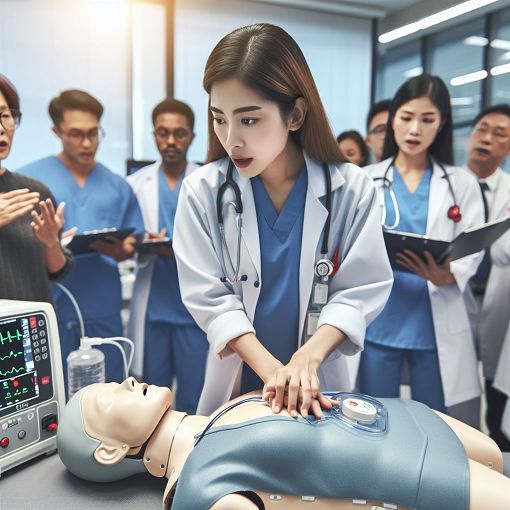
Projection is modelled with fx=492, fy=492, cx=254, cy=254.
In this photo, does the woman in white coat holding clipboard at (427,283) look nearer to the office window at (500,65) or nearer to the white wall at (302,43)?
the office window at (500,65)

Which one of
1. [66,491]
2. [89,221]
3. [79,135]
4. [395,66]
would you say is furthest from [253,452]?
[395,66]

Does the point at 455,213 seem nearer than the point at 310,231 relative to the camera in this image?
No

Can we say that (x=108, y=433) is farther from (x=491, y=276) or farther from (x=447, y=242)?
(x=491, y=276)

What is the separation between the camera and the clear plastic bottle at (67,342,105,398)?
45.3 inches

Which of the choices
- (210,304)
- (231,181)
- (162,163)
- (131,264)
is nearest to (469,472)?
(210,304)

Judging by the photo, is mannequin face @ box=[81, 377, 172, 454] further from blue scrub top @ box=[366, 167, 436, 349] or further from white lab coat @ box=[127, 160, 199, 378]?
white lab coat @ box=[127, 160, 199, 378]

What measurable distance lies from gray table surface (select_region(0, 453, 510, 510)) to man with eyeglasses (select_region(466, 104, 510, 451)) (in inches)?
49.2

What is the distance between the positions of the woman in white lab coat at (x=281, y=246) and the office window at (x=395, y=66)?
7.90 feet

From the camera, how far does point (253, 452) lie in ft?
2.35

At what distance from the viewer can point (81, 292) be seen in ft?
6.87

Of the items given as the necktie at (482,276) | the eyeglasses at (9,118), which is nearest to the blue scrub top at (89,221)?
the eyeglasses at (9,118)

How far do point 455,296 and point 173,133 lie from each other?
1.49 metres

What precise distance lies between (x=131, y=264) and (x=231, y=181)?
2.49 meters

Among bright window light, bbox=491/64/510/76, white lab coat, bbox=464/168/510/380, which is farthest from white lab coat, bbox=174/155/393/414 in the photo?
bright window light, bbox=491/64/510/76
